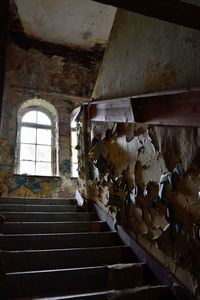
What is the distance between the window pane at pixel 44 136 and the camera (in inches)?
283

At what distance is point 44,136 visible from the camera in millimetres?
7238

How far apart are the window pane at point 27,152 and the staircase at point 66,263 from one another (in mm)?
3570

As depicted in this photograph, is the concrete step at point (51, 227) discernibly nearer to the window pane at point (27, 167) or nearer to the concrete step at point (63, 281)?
the concrete step at point (63, 281)

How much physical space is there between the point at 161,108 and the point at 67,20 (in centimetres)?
566

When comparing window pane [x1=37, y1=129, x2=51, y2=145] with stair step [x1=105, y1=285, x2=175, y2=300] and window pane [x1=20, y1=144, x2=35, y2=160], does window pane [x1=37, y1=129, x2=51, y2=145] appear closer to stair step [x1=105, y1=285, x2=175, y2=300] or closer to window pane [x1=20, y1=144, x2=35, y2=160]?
window pane [x1=20, y1=144, x2=35, y2=160]

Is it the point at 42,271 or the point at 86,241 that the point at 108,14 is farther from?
the point at 42,271

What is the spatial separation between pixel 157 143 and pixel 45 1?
517 cm

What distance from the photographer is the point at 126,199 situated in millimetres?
3012

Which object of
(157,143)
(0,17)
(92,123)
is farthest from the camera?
(92,123)

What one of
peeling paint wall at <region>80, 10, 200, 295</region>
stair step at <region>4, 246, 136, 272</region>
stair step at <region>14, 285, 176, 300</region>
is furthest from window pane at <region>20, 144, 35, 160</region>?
stair step at <region>14, 285, 176, 300</region>

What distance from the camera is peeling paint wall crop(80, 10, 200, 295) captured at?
6.88ft

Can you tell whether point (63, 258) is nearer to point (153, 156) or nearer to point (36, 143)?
point (153, 156)

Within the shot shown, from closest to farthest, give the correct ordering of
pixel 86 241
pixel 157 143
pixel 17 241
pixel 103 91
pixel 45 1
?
pixel 157 143 < pixel 17 241 < pixel 86 241 < pixel 103 91 < pixel 45 1

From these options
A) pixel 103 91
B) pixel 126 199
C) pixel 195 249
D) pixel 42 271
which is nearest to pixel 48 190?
pixel 103 91
